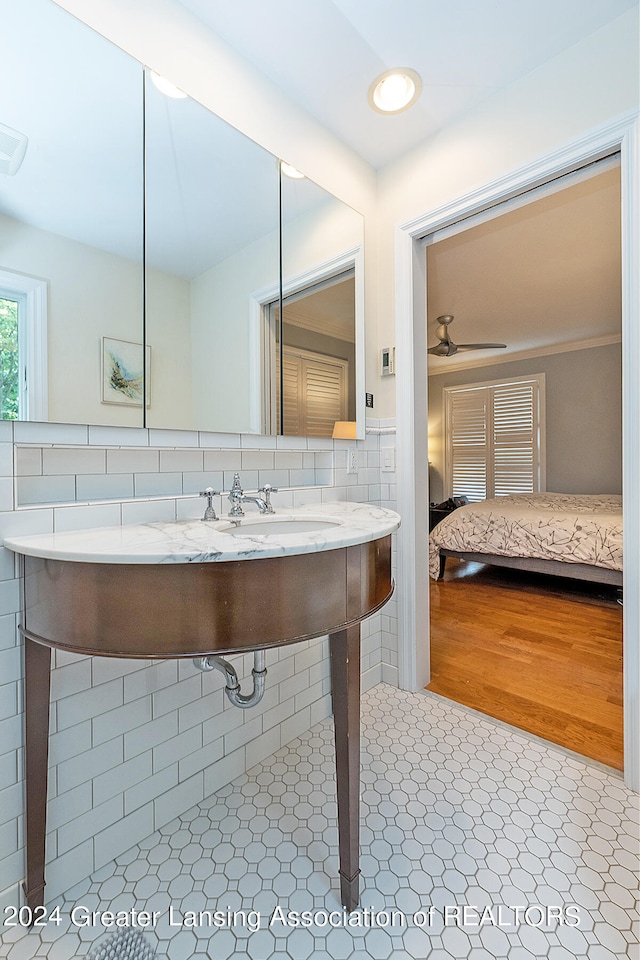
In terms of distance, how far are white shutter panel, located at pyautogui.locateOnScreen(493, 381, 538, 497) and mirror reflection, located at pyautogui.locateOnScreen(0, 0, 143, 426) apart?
5415mm

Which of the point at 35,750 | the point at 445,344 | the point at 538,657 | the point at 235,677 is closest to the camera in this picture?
the point at 35,750

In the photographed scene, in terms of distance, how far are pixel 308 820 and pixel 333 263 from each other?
6.64ft

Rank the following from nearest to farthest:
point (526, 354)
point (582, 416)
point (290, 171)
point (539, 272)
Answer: point (290, 171), point (539, 272), point (582, 416), point (526, 354)

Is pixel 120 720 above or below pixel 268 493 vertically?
below

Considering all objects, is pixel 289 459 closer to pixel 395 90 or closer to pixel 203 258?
pixel 203 258

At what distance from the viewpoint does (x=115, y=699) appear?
3.85 feet

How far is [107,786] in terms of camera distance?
3.80 feet

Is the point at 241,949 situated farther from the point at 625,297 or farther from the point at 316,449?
the point at 625,297

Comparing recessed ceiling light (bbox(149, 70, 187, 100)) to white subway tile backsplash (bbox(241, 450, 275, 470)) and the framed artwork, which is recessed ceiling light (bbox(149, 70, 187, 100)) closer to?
Result: the framed artwork

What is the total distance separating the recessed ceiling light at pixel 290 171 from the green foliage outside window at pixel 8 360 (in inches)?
44.5

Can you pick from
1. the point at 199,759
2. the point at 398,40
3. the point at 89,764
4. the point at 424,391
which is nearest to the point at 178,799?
the point at 199,759

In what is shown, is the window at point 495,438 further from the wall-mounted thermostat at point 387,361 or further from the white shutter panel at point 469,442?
the wall-mounted thermostat at point 387,361

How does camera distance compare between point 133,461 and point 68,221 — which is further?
point 133,461

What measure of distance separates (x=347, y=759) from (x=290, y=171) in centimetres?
194
